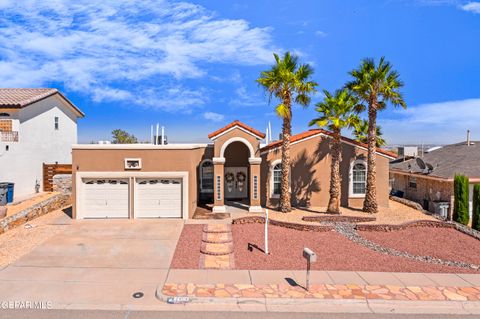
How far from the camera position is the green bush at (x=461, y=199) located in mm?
19344

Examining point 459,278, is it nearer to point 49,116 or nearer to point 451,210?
point 451,210

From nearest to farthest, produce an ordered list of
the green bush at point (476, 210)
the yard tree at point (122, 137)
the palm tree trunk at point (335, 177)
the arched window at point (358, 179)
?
the green bush at point (476, 210) < the palm tree trunk at point (335, 177) < the arched window at point (358, 179) < the yard tree at point (122, 137)

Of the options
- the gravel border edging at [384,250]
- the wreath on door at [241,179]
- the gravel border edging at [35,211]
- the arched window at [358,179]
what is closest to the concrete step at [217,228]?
the gravel border edging at [384,250]

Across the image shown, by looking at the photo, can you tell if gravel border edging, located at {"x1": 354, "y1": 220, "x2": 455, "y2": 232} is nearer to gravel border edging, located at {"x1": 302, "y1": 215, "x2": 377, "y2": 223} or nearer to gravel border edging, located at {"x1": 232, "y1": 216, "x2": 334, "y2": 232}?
gravel border edging, located at {"x1": 302, "y1": 215, "x2": 377, "y2": 223}

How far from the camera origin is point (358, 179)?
21.2 meters

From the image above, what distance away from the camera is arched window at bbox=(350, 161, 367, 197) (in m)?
21.1

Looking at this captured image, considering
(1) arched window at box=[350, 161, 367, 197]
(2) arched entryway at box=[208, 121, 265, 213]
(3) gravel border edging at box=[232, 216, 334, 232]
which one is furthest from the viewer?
(1) arched window at box=[350, 161, 367, 197]

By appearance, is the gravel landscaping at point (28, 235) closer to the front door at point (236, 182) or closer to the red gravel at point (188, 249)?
the red gravel at point (188, 249)

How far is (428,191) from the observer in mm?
23703

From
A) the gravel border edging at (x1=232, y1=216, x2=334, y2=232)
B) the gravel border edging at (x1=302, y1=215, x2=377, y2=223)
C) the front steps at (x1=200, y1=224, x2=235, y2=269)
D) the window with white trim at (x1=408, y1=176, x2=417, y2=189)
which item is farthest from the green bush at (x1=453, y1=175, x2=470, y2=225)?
the front steps at (x1=200, y1=224, x2=235, y2=269)

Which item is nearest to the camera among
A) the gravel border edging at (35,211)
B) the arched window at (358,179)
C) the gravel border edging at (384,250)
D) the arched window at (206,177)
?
the gravel border edging at (384,250)

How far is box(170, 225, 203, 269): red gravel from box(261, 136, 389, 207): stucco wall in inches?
279

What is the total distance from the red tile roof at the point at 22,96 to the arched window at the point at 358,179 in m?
22.6

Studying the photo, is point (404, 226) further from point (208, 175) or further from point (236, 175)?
point (208, 175)
